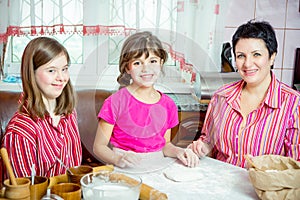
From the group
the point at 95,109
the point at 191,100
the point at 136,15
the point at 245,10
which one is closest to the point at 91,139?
the point at 95,109

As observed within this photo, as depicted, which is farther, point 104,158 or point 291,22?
point 291,22

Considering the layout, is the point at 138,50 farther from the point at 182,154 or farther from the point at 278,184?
the point at 278,184

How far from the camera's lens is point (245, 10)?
2.45m

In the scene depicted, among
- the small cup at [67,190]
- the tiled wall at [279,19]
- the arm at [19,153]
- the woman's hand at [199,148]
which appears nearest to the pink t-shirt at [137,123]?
the woman's hand at [199,148]

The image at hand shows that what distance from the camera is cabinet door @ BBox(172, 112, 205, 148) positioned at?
1188 mm

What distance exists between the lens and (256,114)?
1354 mm

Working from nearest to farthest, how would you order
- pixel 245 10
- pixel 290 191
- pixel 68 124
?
pixel 290 191 → pixel 68 124 → pixel 245 10

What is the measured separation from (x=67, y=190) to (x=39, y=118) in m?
0.41

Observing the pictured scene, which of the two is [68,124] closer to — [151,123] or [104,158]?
[104,158]

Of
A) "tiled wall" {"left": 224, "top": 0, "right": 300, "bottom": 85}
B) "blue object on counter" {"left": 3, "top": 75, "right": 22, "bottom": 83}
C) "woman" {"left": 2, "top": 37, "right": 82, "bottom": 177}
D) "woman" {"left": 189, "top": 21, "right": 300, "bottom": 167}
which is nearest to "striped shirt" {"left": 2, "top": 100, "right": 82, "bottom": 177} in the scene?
"woman" {"left": 2, "top": 37, "right": 82, "bottom": 177}

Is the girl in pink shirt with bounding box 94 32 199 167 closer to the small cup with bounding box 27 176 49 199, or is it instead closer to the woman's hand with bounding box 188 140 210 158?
the woman's hand with bounding box 188 140 210 158

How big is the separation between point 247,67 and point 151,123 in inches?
17.7

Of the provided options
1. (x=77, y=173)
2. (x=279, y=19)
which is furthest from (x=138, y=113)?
(x=279, y=19)

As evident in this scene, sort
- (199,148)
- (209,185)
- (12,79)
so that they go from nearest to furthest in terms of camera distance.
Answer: (209,185) → (199,148) → (12,79)
